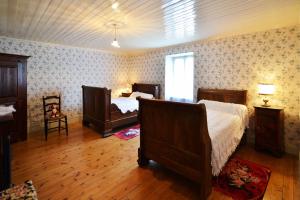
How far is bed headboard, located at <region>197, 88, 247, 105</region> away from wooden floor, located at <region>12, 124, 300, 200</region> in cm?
103

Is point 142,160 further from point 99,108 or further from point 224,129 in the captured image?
point 99,108

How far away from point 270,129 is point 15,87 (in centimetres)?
508

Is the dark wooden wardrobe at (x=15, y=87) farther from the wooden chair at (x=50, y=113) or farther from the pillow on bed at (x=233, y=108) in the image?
the pillow on bed at (x=233, y=108)

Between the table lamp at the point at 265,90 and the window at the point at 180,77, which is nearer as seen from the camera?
the table lamp at the point at 265,90

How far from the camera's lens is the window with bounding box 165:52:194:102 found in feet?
15.4

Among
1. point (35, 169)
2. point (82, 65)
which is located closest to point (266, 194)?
point (35, 169)

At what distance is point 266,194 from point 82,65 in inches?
205

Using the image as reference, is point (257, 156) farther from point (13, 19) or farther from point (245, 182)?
point (13, 19)

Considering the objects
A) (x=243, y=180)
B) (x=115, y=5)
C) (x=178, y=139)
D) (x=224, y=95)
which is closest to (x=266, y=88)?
(x=224, y=95)

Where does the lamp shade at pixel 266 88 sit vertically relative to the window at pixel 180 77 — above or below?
below

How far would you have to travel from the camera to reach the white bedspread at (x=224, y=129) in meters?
2.07

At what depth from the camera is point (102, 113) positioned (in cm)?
399

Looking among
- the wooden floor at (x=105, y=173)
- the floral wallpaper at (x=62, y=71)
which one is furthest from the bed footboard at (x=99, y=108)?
the floral wallpaper at (x=62, y=71)

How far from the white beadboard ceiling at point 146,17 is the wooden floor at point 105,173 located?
7.72 ft
